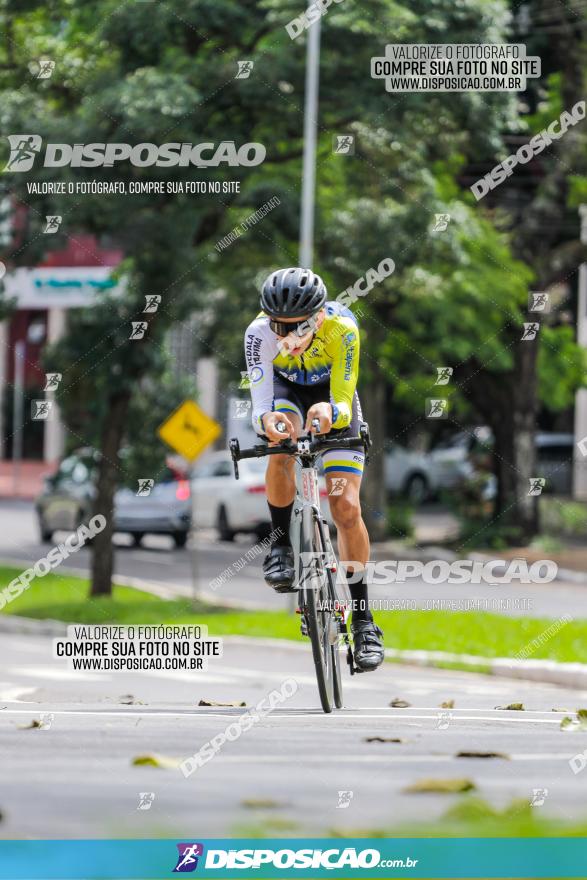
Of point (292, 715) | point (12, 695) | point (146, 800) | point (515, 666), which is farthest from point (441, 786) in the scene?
point (515, 666)

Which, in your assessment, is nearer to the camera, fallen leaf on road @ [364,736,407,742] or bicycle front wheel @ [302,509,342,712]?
fallen leaf on road @ [364,736,407,742]

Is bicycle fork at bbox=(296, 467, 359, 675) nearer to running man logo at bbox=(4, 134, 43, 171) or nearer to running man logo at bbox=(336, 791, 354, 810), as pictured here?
running man logo at bbox=(336, 791, 354, 810)

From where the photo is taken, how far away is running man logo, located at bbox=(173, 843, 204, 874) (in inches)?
186

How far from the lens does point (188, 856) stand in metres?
4.77

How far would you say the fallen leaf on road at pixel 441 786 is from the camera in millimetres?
5832

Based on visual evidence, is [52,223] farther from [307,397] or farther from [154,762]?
[154,762]

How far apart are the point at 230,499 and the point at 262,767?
27187 millimetres

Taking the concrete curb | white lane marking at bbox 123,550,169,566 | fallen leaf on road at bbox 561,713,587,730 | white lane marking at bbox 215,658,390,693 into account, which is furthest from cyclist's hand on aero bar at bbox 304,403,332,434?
white lane marking at bbox 123,550,169,566

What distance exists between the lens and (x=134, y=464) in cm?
2731

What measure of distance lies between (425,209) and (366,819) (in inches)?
674

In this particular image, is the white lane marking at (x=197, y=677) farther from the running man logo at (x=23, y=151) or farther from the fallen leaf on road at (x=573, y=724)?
the running man logo at (x=23, y=151)

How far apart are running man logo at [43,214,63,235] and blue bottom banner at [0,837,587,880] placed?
13880mm

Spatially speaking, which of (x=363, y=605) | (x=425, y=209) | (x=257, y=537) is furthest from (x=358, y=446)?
(x=257, y=537)

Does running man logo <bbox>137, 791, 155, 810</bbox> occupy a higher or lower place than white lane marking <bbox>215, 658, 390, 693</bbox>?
higher
